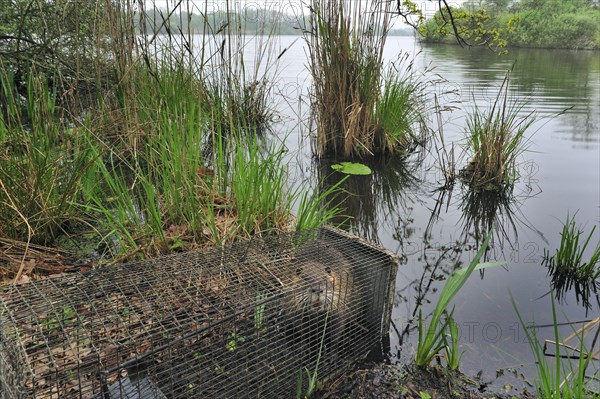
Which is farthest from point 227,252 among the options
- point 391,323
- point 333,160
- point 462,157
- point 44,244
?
point 462,157

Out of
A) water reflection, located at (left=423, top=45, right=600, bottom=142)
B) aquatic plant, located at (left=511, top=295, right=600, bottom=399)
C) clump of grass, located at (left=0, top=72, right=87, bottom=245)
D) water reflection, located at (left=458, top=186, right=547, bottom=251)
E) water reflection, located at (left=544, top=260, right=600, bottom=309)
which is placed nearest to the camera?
aquatic plant, located at (left=511, top=295, right=600, bottom=399)

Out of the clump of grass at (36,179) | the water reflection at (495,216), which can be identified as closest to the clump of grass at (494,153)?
the water reflection at (495,216)

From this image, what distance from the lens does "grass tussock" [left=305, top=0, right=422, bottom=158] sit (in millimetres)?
3512

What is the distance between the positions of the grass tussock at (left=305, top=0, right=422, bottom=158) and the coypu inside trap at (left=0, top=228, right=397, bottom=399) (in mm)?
2263

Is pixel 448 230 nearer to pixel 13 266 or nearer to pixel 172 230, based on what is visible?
pixel 172 230

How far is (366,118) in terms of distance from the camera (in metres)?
3.93

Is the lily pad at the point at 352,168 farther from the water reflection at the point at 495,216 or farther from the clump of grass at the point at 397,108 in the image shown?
the water reflection at the point at 495,216

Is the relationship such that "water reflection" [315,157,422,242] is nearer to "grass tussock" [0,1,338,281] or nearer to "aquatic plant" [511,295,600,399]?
"grass tussock" [0,1,338,281]

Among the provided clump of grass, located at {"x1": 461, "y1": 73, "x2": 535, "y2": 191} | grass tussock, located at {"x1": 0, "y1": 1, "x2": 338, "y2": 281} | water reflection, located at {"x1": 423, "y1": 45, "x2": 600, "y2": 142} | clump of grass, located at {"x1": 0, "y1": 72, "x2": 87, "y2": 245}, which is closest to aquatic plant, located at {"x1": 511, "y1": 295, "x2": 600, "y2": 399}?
grass tussock, located at {"x1": 0, "y1": 1, "x2": 338, "y2": 281}

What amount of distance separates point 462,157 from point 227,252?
9.72 ft

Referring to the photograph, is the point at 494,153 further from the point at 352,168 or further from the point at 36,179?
the point at 36,179

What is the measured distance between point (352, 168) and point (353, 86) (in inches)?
27.6

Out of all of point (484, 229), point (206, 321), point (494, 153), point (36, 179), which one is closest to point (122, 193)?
point (36, 179)

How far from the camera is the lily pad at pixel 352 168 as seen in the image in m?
3.61
